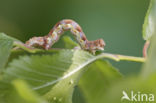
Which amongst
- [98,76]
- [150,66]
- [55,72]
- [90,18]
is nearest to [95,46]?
[98,76]

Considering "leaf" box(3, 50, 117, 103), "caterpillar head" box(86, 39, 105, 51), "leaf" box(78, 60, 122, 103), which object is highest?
"caterpillar head" box(86, 39, 105, 51)

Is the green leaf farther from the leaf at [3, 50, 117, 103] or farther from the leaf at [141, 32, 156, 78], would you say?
the leaf at [141, 32, 156, 78]

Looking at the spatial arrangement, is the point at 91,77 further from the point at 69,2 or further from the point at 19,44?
the point at 69,2

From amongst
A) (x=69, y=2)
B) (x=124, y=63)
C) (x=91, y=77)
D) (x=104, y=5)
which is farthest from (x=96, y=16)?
(x=91, y=77)

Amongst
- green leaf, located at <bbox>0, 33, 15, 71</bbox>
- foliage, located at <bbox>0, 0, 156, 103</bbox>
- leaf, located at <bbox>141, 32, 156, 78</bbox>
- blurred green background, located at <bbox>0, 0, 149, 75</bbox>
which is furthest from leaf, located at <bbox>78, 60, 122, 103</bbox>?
blurred green background, located at <bbox>0, 0, 149, 75</bbox>

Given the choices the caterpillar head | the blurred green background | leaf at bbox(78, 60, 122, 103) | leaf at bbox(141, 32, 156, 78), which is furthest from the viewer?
the blurred green background

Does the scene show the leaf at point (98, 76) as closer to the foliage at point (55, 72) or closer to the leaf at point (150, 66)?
the foliage at point (55, 72)

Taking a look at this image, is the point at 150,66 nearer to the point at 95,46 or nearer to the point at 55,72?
the point at 55,72
